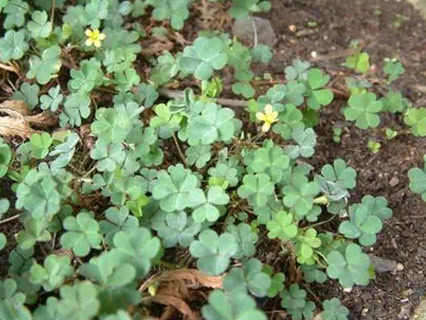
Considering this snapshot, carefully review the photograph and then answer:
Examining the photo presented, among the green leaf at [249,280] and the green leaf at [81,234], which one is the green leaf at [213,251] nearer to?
the green leaf at [249,280]

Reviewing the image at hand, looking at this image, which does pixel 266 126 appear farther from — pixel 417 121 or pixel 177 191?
pixel 417 121

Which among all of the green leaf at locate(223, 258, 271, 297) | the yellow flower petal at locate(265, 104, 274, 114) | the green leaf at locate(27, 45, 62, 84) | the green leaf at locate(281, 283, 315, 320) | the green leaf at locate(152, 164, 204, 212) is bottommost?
the green leaf at locate(281, 283, 315, 320)

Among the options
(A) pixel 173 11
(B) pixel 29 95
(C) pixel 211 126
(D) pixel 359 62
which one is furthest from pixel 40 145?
(D) pixel 359 62

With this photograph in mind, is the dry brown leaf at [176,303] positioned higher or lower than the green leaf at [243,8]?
lower

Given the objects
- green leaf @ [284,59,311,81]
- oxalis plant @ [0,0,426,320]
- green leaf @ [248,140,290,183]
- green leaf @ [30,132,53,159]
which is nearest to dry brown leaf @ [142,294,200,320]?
oxalis plant @ [0,0,426,320]

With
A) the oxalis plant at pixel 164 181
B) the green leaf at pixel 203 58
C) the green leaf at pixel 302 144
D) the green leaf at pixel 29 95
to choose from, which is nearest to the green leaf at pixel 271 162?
the oxalis plant at pixel 164 181

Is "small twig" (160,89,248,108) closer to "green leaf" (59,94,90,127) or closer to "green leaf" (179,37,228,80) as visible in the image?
"green leaf" (179,37,228,80)

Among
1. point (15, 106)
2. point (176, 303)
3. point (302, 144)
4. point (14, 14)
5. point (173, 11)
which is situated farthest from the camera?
point (173, 11)
